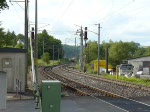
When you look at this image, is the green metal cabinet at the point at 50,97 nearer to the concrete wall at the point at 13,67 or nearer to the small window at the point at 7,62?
the concrete wall at the point at 13,67

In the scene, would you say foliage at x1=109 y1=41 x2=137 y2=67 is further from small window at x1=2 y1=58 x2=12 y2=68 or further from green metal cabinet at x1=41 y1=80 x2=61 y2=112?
green metal cabinet at x1=41 y1=80 x2=61 y2=112

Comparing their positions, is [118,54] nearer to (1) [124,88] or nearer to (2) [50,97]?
(1) [124,88]

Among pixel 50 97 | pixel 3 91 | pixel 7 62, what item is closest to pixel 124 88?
pixel 7 62

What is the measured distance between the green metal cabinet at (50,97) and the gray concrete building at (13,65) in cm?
1615

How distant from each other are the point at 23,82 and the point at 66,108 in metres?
8.98

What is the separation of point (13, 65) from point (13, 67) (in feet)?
0.41

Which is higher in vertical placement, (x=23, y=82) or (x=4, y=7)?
(x=4, y=7)

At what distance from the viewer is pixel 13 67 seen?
25656mm

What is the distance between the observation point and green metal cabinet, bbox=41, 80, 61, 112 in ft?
30.9

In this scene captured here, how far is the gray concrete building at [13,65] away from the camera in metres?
25.3

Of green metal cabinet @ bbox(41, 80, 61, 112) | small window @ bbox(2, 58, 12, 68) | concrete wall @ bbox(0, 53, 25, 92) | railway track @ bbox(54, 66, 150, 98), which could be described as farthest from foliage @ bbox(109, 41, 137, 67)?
green metal cabinet @ bbox(41, 80, 61, 112)

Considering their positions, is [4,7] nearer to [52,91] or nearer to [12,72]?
[12,72]

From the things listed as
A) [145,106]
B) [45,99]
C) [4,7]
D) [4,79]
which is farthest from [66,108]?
[4,7]

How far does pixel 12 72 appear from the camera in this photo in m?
25.6
